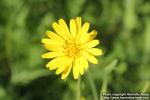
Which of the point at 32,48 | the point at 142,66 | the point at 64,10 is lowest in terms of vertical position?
the point at 142,66

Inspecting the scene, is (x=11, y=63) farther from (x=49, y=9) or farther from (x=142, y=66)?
(x=142, y=66)

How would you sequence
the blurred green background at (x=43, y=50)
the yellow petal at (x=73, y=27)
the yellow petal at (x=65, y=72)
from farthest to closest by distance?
the blurred green background at (x=43, y=50) → the yellow petal at (x=73, y=27) → the yellow petal at (x=65, y=72)

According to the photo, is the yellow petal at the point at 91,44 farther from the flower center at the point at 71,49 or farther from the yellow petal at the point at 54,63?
the yellow petal at the point at 54,63

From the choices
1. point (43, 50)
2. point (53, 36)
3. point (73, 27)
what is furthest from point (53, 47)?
point (43, 50)

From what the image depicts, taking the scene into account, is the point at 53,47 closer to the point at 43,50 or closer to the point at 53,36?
the point at 53,36

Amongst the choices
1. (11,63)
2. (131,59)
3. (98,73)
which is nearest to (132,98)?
(98,73)

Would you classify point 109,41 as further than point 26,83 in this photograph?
Yes

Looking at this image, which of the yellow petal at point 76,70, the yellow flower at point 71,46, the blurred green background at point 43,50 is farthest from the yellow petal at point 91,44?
the blurred green background at point 43,50

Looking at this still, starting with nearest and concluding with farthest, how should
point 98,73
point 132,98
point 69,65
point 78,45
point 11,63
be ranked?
point 69,65
point 78,45
point 132,98
point 98,73
point 11,63

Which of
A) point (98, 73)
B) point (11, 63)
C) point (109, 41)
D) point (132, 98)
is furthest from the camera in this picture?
point (109, 41)
